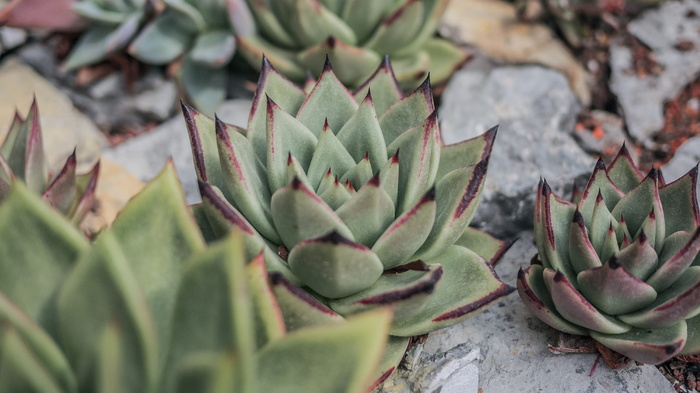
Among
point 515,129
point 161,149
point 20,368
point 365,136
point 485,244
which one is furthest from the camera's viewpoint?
point 161,149

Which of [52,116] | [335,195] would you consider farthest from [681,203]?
[52,116]

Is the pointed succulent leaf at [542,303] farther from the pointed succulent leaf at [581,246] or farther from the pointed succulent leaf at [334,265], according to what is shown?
the pointed succulent leaf at [334,265]

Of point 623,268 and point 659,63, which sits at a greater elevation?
point 623,268

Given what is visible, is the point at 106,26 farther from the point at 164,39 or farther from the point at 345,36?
the point at 345,36

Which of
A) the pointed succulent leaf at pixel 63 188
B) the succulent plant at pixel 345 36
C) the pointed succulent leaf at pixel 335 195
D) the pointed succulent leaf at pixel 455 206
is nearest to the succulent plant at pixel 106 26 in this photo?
the succulent plant at pixel 345 36

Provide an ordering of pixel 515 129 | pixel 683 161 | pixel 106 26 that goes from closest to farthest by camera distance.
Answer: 1. pixel 683 161
2. pixel 515 129
3. pixel 106 26

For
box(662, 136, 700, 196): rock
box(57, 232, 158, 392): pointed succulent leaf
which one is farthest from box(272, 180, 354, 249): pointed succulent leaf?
box(662, 136, 700, 196): rock

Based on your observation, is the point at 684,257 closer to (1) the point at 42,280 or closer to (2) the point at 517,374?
(2) the point at 517,374
